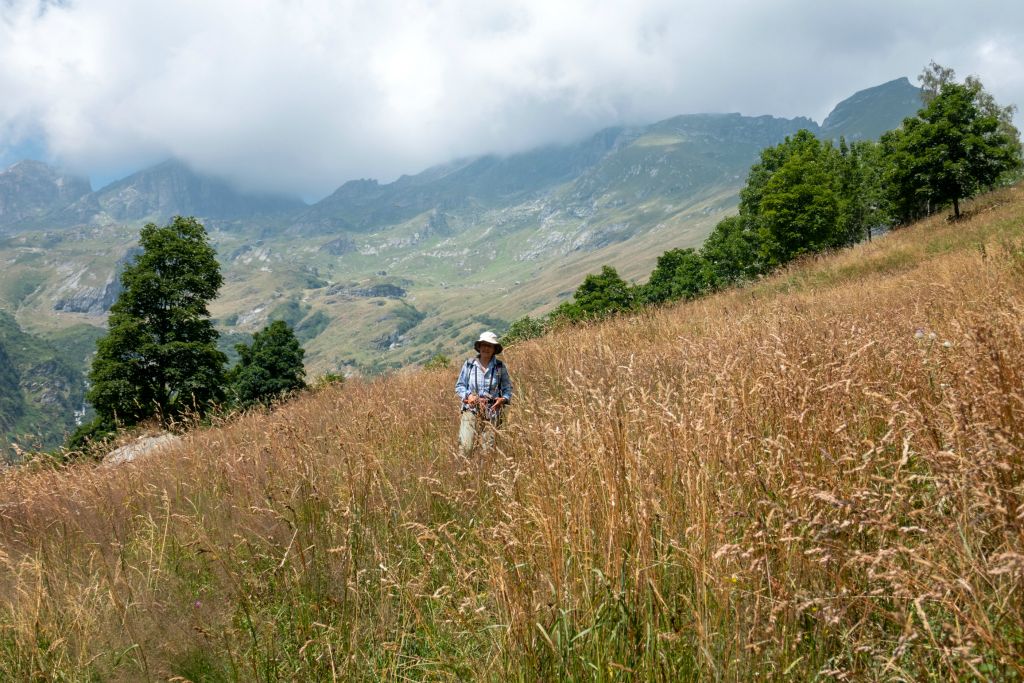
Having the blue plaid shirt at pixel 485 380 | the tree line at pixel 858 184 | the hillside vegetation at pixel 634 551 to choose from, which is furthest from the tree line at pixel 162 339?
the hillside vegetation at pixel 634 551

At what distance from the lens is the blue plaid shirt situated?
6672 millimetres

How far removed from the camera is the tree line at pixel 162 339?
3155 cm

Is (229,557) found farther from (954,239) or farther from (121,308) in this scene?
(121,308)

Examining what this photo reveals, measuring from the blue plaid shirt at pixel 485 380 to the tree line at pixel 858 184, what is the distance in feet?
22.5

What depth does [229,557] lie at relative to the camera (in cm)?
340

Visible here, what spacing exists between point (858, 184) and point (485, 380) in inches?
2225

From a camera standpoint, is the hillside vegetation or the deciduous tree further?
the deciduous tree

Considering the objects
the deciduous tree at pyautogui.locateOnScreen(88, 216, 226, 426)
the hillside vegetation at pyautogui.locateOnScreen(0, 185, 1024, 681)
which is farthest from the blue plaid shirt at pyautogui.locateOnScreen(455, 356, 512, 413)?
the deciduous tree at pyautogui.locateOnScreen(88, 216, 226, 426)

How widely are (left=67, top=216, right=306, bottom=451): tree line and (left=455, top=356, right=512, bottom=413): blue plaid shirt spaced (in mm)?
28090

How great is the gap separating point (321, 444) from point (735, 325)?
5371 millimetres

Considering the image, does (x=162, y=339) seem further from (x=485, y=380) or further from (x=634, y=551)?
(x=634, y=551)

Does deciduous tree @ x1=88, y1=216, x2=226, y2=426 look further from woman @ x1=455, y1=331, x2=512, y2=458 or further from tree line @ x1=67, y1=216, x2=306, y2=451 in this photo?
woman @ x1=455, y1=331, x2=512, y2=458

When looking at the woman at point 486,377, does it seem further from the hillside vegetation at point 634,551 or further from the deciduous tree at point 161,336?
the deciduous tree at point 161,336

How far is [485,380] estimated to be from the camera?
6.76m
